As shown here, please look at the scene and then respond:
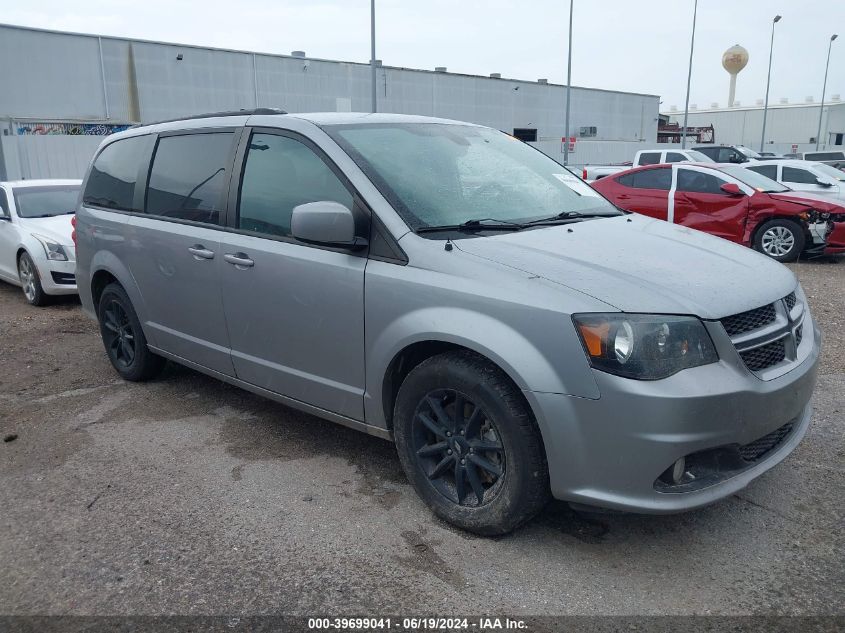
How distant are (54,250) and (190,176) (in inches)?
181

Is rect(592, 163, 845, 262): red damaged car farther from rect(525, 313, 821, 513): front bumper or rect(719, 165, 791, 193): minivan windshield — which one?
rect(525, 313, 821, 513): front bumper

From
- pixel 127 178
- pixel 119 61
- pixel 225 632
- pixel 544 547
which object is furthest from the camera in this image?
pixel 119 61

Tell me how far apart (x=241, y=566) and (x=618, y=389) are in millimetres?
1670

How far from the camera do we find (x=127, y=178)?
497cm

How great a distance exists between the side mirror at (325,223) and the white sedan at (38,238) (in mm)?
5555

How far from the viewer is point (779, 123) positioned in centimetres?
7344

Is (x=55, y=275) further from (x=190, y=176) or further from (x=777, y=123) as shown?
(x=777, y=123)

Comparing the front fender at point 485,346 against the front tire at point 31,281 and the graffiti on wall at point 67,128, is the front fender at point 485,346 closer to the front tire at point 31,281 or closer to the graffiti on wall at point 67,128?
the front tire at point 31,281

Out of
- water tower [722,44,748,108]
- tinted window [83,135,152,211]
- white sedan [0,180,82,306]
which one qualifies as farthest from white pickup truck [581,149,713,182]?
water tower [722,44,748,108]

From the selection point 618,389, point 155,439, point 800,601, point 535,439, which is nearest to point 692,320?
point 618,389

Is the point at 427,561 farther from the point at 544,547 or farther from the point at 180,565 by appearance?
the point at 180,565

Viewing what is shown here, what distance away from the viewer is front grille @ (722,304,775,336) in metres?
2.74

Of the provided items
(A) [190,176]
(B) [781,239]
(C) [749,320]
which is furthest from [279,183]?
(B) [781,239]

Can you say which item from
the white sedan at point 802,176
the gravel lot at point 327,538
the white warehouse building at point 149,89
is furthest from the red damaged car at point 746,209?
the white warehouse building at point 149,89
